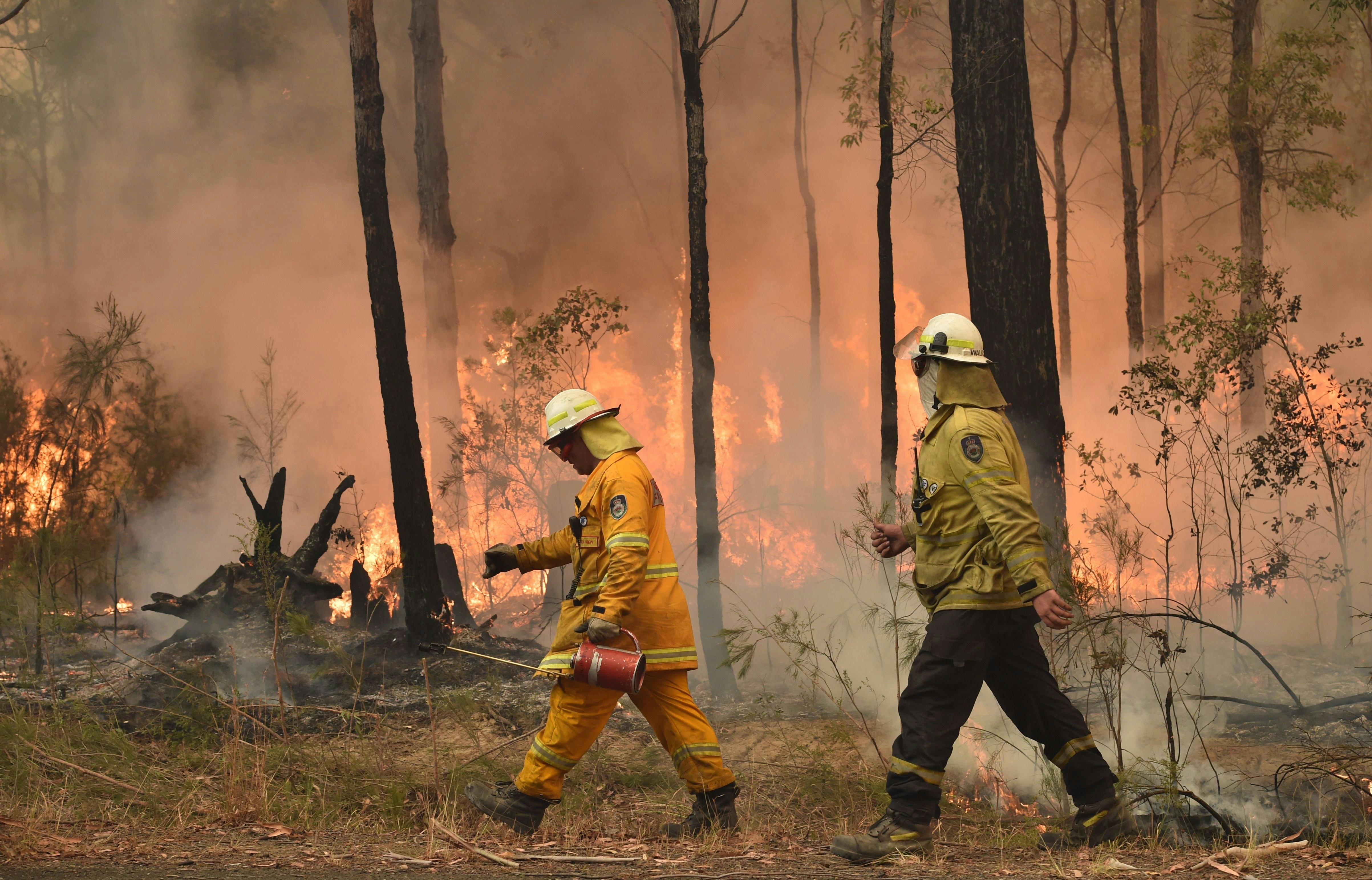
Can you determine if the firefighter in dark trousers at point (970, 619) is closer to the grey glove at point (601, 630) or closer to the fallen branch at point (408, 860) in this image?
the grey glove at point (601, 630)

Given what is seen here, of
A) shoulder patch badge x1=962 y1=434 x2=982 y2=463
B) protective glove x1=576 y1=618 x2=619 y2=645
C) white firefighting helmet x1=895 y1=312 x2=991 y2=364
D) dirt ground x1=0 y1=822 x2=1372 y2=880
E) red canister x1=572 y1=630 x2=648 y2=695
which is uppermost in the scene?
white firefighting helmet x1=895 y1=312 x2=991 y2=364

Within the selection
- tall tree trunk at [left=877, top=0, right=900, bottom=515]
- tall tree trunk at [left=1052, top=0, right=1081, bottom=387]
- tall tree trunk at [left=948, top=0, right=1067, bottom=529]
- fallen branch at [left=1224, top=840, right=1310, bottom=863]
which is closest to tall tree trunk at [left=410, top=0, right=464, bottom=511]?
tall tree trunk at [left=877, top=0, right=900, bottom=515]

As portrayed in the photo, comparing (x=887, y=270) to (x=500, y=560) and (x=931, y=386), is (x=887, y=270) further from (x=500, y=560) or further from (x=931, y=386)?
(x=500, y=560)

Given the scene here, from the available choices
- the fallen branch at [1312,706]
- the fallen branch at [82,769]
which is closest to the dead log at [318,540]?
the fallen branch at [82,769]

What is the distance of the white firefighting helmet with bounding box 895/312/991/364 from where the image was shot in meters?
3.44

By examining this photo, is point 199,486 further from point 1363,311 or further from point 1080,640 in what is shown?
point 1363,311

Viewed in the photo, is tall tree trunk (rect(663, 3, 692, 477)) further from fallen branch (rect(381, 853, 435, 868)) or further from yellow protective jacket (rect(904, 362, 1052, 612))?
fallen branch (rect(381, 853, 435, 868))

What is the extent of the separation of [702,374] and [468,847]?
238 inches

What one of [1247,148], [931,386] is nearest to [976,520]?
[931,386]

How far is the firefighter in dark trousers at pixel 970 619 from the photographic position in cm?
315

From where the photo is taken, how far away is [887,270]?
8.59m

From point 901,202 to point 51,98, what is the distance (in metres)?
18.6

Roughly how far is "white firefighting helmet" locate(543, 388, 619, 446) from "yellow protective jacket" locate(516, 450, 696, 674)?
0.18 m

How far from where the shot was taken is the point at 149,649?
29.7ft
